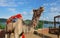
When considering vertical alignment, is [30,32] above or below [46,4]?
below

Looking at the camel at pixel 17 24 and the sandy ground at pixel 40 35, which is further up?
the camel at pixel 17 24

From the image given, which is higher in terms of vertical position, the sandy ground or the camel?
the camel

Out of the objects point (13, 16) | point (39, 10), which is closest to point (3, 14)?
point (13, 16)

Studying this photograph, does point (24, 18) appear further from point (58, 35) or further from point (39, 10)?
point (58, 35)

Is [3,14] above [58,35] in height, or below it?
above

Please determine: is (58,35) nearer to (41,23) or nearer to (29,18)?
(41,23)

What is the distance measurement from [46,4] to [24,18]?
34 centimetres

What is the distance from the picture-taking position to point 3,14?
233 cm

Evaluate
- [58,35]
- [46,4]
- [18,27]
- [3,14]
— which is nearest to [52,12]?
[46,4]

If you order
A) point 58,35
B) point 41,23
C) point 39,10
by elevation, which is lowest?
point 58,35

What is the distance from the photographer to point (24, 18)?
2342mm

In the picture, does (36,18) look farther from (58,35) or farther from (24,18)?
(58,35)

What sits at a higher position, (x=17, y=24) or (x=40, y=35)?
(x=17, y=24)

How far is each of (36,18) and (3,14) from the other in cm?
42
